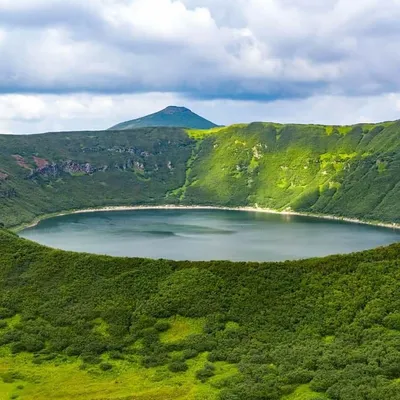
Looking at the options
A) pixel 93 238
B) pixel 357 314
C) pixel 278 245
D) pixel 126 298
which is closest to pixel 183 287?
pixel 126 298

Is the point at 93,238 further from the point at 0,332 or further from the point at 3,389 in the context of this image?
the point at 3,389

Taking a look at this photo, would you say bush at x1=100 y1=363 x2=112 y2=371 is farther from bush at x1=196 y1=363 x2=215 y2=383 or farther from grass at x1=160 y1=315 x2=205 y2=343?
bush at x1=196 y1=363 x2=215 y2=383


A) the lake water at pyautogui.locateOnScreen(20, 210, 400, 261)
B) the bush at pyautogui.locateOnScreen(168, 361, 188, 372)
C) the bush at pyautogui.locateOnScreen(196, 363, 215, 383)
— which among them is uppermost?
the bush at pyautogui.locateOnScreen(196, 363, 215, 383)

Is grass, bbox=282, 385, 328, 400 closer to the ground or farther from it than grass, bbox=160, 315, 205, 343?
farther from it

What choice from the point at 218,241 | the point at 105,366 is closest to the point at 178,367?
the point at 105,366

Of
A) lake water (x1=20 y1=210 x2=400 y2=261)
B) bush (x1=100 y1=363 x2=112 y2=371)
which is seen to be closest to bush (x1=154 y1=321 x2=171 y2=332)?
bush (x1=100 y1=363 x2=112 y2=371)

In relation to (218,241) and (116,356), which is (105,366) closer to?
(116,356)

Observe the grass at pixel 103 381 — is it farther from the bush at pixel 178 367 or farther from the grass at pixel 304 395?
the grass at pixel 304 395

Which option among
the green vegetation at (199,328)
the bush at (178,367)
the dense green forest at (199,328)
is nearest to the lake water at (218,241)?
the dense green forest at (199,328)
